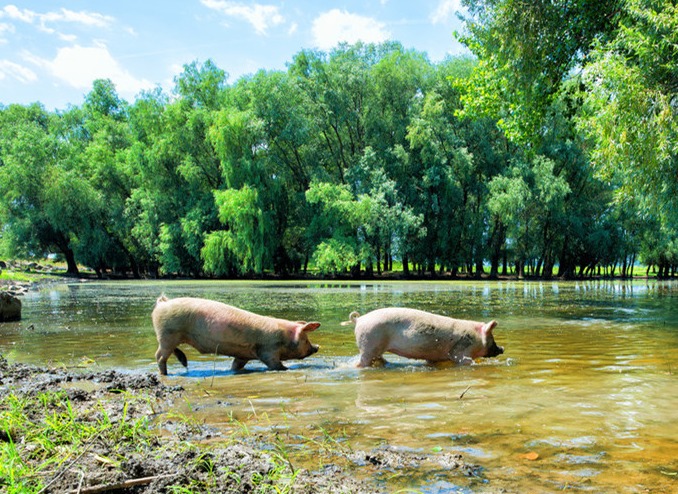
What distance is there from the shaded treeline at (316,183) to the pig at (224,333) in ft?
121

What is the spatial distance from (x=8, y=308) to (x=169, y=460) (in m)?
14.2

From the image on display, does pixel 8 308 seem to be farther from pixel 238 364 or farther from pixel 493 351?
pixel 493 351

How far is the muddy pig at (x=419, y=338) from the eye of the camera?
8.82 meters

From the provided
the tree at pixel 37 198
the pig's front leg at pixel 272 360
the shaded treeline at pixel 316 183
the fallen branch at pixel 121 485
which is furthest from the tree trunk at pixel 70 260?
the fallen branch at pixel 121 485

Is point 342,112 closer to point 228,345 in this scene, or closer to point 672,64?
point 672,64

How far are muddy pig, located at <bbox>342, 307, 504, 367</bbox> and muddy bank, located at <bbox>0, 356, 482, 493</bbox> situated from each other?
12.8ft

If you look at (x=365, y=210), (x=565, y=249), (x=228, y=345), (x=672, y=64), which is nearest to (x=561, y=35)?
(x=672, y=64)

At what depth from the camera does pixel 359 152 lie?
55.9 m

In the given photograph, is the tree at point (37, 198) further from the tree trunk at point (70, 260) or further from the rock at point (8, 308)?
the rock at point (8, 308)

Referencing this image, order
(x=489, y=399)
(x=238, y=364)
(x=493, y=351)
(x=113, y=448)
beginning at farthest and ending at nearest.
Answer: (x=493, y=351) < (x=238, y=364) < (x=489, y=399) < (x=113, y=448)

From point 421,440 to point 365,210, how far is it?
42472 millimetres

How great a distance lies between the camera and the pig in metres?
8.62

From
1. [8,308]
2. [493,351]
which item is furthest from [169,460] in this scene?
[8,308]

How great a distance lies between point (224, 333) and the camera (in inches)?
344
